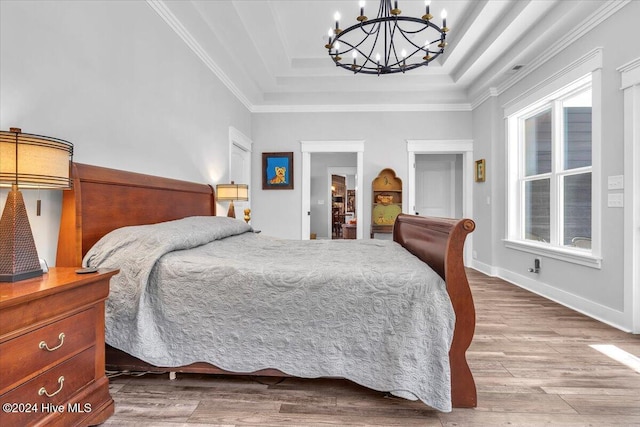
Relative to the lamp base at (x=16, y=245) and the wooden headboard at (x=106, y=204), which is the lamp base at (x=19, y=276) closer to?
the lamp base at (x=16, y=245)

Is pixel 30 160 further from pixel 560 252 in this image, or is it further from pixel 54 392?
→ pixel 560 252

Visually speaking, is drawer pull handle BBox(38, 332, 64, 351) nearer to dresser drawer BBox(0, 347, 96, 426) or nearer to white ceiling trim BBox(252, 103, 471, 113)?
dresser drawer BBox(0, 347, 96, 426)

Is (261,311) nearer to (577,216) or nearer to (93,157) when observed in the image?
Result: (93,157)

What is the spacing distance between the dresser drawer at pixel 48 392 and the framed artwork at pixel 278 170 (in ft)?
14.3

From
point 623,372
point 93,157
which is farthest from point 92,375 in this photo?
point 623,372

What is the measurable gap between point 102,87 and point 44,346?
1690mm

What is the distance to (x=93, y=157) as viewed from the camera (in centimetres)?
206

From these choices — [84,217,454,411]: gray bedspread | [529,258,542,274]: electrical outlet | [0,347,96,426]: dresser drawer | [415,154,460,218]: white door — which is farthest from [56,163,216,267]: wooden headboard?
[415,154,460,218]: white door

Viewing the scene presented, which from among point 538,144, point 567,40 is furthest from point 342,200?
point 567,40

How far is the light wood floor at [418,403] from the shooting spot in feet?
4.80

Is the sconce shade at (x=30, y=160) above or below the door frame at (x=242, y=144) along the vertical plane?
below

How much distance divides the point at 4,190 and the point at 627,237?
402 cm

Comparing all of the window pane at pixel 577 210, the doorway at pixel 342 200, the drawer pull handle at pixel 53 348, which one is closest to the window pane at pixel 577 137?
the window pane at pixel 577 210

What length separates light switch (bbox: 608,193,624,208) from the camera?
2.63 metres
